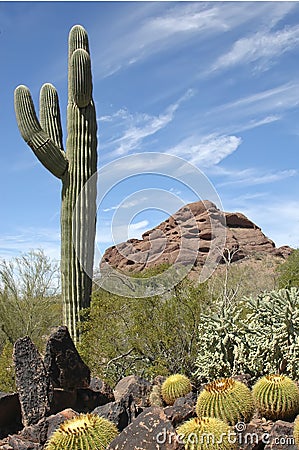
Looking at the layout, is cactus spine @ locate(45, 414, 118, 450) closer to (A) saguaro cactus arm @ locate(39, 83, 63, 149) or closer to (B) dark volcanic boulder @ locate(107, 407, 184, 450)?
(B) dark volcanic boulder @ locate(107, 407, 184, 450)

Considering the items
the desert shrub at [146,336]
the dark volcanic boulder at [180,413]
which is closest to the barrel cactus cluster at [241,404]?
the dark volcanic boulder at [180,413]

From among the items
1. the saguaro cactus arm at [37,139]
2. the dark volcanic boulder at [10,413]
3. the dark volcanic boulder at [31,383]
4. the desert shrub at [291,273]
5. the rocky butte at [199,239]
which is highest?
the rocky butte at [199,239]

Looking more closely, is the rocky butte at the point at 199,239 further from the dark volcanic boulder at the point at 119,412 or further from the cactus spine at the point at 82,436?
the cactus spine at the point at 82,436

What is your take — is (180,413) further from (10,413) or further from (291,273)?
(291,273)

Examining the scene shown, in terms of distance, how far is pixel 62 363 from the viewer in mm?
5234

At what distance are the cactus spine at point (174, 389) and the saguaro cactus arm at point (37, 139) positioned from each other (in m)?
5.44

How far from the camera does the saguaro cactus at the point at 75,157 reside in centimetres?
957

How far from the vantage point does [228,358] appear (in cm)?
586

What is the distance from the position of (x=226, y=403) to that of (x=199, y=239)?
34580mm

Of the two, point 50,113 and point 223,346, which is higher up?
point 50,113

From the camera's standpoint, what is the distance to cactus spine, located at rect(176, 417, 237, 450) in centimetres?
A: 347

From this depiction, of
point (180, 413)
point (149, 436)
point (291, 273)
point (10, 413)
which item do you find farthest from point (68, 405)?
point (291, 273)

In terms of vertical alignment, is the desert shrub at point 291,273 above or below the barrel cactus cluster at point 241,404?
above

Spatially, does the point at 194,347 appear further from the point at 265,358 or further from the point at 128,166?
the point at 128,166
